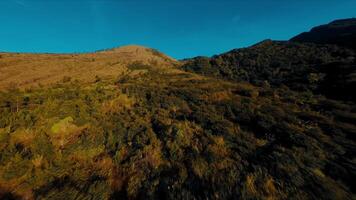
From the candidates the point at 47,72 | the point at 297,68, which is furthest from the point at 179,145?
the point at 47,72

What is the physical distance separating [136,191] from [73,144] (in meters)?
6.60

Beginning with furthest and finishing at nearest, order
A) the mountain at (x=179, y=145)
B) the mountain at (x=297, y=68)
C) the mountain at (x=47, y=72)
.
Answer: the mountain at (x=47, y=72), the mountain at (x=297, y=68), the mountain at (x=179, y=145)

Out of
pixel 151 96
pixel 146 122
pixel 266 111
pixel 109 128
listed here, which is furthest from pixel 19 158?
Answer: pixel 266 111

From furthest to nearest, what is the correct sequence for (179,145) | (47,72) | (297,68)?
1. (47,72)
2. (297,68)
3. (179,145)

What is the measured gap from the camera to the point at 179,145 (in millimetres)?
12836

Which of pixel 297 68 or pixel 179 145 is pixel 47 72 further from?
pixel 297 68

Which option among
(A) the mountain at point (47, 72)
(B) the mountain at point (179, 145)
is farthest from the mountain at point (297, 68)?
(A) the mountain at point (47, 72)

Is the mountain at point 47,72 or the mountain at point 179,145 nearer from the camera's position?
the mountain at point 179,145

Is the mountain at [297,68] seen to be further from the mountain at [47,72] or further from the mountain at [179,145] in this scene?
the mountain at [47,72]

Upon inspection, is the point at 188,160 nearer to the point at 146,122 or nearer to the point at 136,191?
the point at 136,191

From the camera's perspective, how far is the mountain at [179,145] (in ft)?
28.1

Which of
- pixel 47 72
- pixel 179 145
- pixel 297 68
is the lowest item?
pixel 179 145

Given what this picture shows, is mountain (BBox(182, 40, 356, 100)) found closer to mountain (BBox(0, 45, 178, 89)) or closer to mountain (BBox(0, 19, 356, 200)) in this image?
mountain (BBox(0, 19, 356, 200))

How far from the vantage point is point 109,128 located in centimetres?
1561
